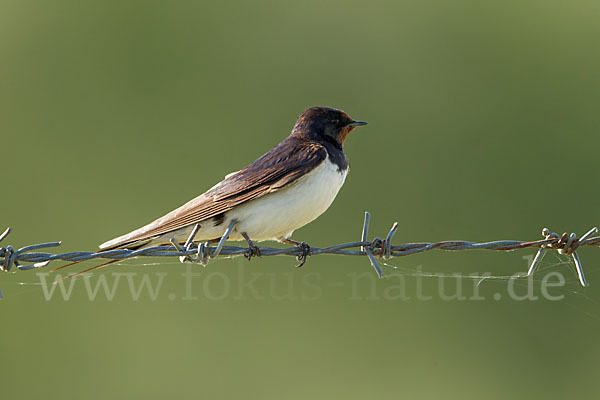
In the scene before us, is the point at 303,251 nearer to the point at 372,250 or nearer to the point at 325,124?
the point at 372,250

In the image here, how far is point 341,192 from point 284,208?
213 inches

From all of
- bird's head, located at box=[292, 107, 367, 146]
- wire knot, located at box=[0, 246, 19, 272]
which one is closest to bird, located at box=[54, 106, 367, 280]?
bird's head, located at box=[292, 107, 367, 146]

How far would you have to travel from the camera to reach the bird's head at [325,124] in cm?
645

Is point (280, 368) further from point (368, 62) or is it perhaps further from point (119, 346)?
point (368, 62)

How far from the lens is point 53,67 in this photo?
47.2ft

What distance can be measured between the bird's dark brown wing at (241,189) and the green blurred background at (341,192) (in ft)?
5.52

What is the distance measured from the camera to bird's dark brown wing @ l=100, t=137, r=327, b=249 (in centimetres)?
552

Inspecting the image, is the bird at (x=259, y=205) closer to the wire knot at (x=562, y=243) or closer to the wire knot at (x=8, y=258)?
the wire knot at (x=8, y=258)

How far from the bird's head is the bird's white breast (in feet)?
2.57

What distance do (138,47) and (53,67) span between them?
1402 mm

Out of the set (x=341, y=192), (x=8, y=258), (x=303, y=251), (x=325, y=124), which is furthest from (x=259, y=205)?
(x=341, y=192)

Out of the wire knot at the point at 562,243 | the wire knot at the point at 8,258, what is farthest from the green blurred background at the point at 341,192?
the wire knot at the point at 8,258

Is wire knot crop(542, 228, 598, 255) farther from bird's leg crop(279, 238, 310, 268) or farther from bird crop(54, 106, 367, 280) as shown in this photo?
bird crop(54, 106, 367, 280)

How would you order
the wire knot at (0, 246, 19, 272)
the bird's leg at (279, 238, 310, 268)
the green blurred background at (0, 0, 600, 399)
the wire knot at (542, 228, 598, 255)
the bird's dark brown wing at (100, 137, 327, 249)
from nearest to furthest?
the wire knot at (0, 246, 19, 272)
the wire knot at (542, 228, 598, 255)
the bird's leg at (279, 238, 310, 268)
the bird's dark brown wing at (100, 137, 327, 249)
the green blurred background at (0, 0, 600, 399)
